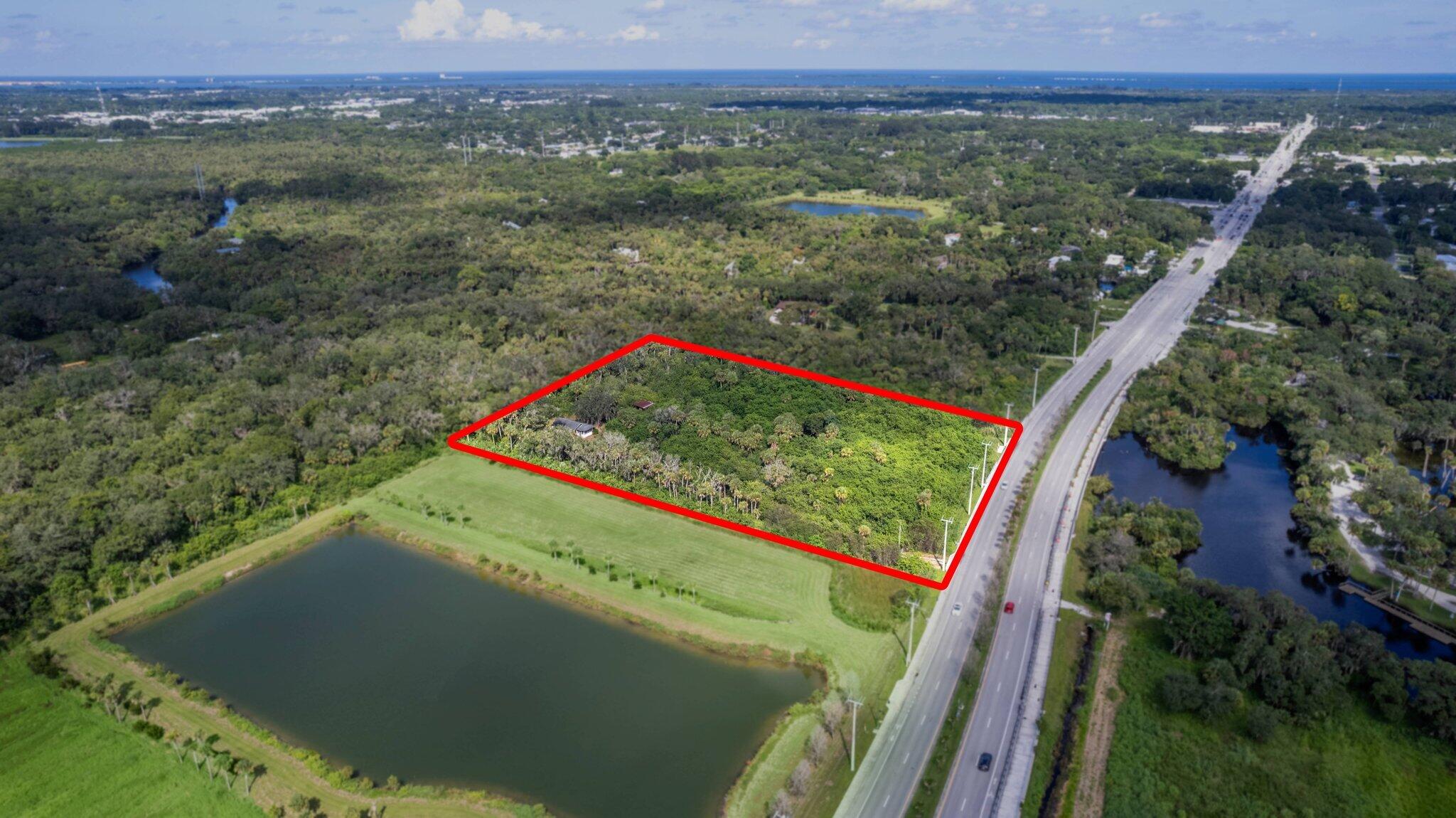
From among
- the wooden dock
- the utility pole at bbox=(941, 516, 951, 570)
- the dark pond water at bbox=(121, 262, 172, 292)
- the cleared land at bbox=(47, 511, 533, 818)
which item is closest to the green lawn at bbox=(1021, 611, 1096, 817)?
the wooden dock

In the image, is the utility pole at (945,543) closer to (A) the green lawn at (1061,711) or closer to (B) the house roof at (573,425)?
(B) the house roof at (573,425)

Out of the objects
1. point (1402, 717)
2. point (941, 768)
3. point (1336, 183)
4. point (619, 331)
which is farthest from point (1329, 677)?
point (1336, 183)

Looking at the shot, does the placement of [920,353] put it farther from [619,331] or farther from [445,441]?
[445,441]

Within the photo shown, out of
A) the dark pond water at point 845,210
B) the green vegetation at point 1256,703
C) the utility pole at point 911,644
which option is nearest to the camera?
the green vegetation at point 1256,703

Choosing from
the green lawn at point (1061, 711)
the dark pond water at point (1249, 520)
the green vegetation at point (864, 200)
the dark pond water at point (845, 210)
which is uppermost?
the green vegetation at point (864, 200)

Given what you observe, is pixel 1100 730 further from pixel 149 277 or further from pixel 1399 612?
pixel 149 277

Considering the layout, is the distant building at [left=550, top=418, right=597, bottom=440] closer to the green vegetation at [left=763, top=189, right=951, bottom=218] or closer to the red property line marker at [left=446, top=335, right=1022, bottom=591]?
the red property line marker at [left=446, top=335, right=1022, bottom=591]

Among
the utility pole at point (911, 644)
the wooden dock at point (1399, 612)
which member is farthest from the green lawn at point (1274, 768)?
the wooden dock at point (1399, 612)

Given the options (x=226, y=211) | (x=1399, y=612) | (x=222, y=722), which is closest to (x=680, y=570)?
(x=222, y=722)
